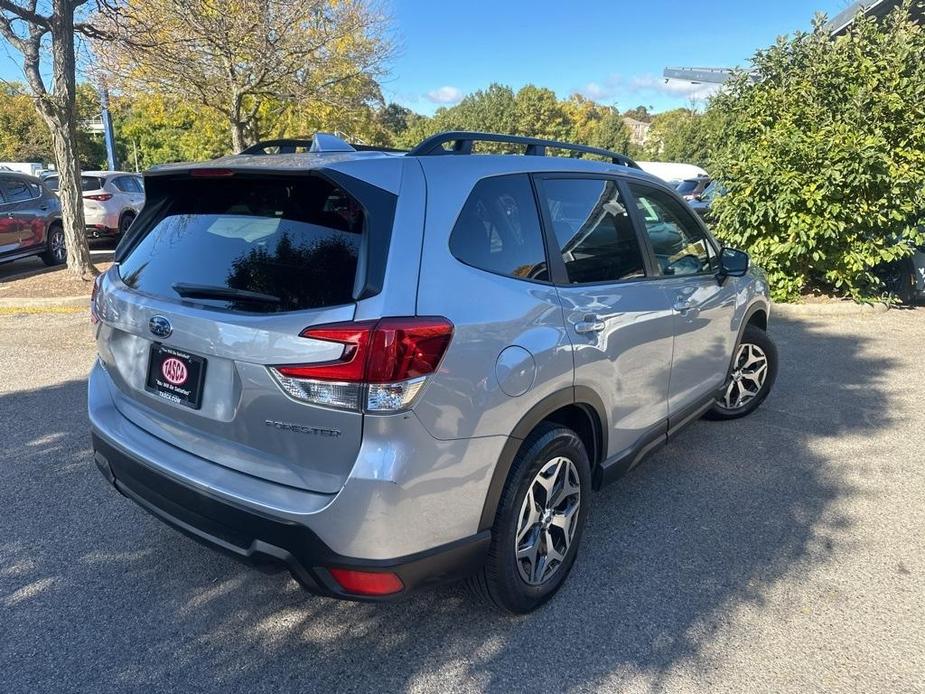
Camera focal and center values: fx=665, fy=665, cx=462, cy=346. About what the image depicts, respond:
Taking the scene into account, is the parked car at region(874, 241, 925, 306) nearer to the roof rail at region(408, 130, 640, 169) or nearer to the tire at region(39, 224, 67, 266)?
the roof rail at region(408, 130, 640, 169)

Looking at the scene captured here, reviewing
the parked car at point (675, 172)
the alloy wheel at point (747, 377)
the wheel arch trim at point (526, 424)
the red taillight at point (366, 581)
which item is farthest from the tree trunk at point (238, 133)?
the parked car at point (675, 172)

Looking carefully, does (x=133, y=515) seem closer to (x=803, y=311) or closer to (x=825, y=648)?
(x=825, y=648)

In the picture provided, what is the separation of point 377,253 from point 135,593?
1.86m

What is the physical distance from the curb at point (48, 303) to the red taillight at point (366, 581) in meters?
7.50

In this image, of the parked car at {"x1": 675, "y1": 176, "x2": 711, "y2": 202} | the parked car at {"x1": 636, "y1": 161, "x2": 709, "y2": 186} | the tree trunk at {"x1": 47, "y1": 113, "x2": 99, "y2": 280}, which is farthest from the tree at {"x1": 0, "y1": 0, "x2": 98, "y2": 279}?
the parked car at {"x1": 636, "y1": 161, "x2": 709, "y2": 186}

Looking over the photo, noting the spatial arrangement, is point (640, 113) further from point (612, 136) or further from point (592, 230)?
point (592, 230)

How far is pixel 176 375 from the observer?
2361mm

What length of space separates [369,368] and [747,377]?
12.1ft

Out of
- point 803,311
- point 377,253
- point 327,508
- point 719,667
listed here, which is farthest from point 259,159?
point 803,311

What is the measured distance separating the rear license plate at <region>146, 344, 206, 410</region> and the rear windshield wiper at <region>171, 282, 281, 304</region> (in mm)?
208

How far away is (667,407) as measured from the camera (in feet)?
11.5

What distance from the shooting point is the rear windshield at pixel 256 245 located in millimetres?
2145

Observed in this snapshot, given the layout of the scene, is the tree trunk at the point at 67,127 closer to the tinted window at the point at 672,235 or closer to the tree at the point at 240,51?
the tree at the point at 240,51

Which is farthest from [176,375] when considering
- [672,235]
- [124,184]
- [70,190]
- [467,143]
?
[124,184]
